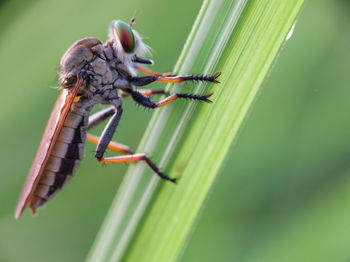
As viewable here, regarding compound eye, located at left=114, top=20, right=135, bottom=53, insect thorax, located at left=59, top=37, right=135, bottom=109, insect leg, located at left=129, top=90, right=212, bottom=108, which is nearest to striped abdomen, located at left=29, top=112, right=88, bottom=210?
insect thorax, located at left=59, top=37, right=135, bottom=109

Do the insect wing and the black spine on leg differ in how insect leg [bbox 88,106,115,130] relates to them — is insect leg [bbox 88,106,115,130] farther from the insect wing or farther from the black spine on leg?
the insect wing

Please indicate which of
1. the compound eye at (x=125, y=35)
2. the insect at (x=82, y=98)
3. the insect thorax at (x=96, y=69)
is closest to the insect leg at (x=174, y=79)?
the insect at (x=82, y=98)

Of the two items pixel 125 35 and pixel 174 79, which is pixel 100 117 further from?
pixel 174 79

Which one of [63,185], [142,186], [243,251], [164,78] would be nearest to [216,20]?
[164,78]

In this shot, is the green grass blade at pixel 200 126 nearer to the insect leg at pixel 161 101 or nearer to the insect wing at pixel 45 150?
the insect leg at pixel 161 101

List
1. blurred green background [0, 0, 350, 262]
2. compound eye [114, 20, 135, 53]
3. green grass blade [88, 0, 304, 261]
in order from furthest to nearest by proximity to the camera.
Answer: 1. blurred green background [0, 0, 350, 262]
2. compound eye [114, 20, 135, 53]
3. green grass blade [88, 0, 304, 261]

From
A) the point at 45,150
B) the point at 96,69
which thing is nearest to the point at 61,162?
the point at 45,150
